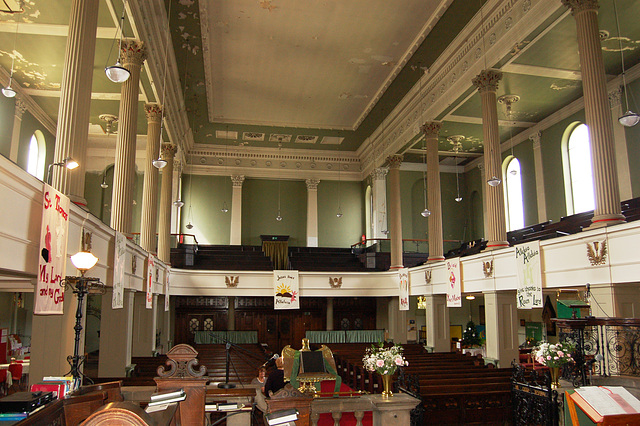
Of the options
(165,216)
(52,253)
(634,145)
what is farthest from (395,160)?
(52,253)

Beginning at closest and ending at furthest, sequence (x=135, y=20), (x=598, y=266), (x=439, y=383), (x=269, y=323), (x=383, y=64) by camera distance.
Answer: (x=598, y=266) → (x=439, y=383) → (x=135, y=20) → (x=383, y=64) → (x=269, y=323)

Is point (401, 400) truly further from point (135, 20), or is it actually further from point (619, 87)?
point (619, 87)

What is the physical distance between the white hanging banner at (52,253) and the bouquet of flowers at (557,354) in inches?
315

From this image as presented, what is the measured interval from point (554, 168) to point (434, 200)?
6044mm

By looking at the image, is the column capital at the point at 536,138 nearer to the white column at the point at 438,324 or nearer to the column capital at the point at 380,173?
the column capital at the point at 380,173

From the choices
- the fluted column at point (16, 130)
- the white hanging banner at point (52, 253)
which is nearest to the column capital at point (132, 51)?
the white hanging banner at point (52, 253)

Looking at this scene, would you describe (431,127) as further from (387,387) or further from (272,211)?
(387,387)

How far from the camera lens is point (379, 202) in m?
25.8

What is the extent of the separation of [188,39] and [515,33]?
1031cm

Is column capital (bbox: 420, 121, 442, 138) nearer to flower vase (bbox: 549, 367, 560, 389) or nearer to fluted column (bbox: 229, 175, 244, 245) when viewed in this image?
flower vase (bbox: 549, 367, 560, 389)

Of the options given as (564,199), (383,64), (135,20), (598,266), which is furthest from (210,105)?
(598,266)

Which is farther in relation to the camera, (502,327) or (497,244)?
(497,244)

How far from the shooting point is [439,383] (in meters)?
11.3

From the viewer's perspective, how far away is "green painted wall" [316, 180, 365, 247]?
28469 millimetres
